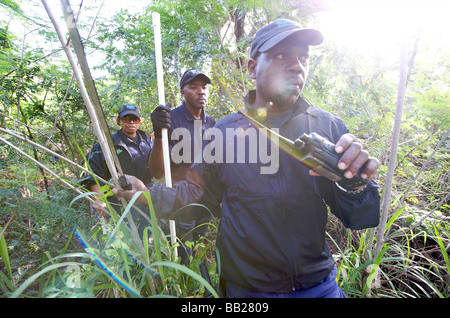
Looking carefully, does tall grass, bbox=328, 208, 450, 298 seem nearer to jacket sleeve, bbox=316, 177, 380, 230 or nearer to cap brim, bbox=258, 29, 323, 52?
jacket sleeve, bbox=316, 177, 380, 230

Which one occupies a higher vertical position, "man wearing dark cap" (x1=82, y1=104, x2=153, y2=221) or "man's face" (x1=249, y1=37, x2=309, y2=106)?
"man's face" (x1=249, y1=37, x2=309, y2=106)

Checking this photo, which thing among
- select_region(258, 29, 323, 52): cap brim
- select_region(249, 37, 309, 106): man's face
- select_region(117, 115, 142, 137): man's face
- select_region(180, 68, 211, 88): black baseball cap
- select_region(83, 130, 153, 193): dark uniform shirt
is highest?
select_region(180, 68, 211, 88): black baseball cap

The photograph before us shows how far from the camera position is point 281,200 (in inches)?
51.1

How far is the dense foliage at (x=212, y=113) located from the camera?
6.01ft

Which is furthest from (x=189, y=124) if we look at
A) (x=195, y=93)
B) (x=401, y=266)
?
(x=401, y=266)

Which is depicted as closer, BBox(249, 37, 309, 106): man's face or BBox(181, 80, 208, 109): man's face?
BBox(249, 37, 309, 106): man's face

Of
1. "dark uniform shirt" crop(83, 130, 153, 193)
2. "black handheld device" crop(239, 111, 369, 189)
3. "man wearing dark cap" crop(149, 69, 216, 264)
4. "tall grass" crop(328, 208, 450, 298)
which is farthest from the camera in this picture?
"dark uniform shirt" crop(83, 130, 153, 193)

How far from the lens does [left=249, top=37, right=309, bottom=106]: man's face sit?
1.36 meters

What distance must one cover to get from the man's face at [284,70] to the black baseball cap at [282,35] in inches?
1.5

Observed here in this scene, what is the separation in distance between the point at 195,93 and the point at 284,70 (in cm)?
228

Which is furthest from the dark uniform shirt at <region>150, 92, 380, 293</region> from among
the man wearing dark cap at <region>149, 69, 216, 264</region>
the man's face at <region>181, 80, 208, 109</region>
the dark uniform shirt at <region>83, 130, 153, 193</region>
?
the dark uniform shirt at <region>83, 130, 153, 193</region>

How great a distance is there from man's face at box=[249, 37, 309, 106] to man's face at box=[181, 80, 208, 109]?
2093mm
